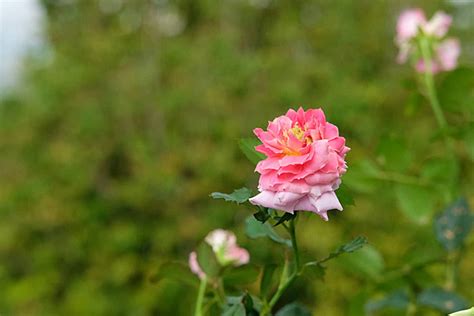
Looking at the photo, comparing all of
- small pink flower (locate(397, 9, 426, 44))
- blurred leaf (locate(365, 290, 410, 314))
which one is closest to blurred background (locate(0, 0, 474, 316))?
small pink flower (locate(397, 9, 426, 44))

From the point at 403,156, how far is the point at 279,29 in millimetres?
3324

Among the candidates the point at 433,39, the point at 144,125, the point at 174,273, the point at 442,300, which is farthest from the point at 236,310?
the point at 144,125

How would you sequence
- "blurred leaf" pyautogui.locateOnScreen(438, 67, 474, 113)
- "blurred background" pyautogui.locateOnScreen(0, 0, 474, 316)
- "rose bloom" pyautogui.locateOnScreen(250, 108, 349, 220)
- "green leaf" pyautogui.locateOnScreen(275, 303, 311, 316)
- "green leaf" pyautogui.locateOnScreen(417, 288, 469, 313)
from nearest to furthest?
"rose bloom" pyautogui.locateOnScreen(250, 108, 349, 220)
"green leaf" pyautogui.locateOnScreen(275, 303, 311, 316)
"green leaf" pyautogui.locateOnScreen(417, 288, 469, 313)
"blurred leaf" pyautogui.locateOnScreen(438, 67, 474, 113)
"blurred background" pyautogui.locateOnScreen(0, 0, 474, 316)

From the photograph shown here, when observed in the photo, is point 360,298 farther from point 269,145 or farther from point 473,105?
point 269,145

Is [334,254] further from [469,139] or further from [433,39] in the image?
[433,39]

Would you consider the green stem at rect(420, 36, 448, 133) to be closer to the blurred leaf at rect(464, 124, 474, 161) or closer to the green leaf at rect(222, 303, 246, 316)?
the blurred leaf at rect(464, 124, 474, 161)

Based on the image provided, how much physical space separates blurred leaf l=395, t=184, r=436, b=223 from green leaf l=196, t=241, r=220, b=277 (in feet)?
1.03

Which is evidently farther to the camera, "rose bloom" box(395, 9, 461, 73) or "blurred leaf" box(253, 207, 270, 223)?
"rose bloom" box(395, 9, 461, 73)

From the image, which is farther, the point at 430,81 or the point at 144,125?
the point at 144,125

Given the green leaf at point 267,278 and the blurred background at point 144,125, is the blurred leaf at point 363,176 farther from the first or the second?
the blurred background at point 144,125

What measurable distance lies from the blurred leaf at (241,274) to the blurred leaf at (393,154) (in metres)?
0.29

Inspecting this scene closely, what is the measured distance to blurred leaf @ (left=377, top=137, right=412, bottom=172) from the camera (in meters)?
0.75

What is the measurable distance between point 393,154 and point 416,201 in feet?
0.19

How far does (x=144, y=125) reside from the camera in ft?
12.9
